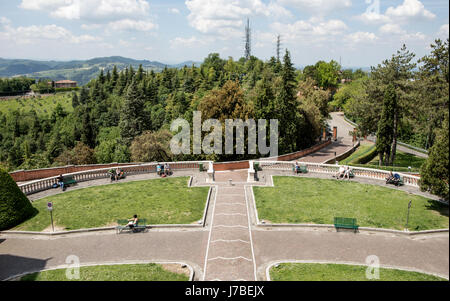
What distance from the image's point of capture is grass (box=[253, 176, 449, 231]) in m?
19.5

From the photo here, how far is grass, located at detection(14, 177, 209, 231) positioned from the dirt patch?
16.1 ft

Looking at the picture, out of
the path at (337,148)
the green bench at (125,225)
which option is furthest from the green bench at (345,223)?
the path at (337,148)

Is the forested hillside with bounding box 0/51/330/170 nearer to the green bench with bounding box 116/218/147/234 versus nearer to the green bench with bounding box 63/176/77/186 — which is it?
the green bench with bounding box 63/176/77/186

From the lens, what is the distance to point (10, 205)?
1995 centimetres

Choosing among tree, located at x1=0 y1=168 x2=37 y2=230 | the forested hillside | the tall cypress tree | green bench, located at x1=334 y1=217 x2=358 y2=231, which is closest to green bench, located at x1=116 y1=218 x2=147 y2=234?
tree, located at x1=0 y1=168 x2=37 y2=230

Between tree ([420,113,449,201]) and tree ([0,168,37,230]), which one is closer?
tree ([420,113,449,201])

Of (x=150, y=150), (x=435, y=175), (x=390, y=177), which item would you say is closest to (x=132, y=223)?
(x=435, y=175)

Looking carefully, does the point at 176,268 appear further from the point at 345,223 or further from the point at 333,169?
the point at 333,169

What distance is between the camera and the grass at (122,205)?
20.2m

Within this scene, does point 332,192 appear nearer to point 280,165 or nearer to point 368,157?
point 280,165

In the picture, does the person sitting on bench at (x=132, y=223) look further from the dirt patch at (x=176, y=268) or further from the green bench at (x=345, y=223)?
the green bench at (x=345, y=223)

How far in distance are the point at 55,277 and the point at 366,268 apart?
14104 millimetres

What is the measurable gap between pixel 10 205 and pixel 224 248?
13.8m

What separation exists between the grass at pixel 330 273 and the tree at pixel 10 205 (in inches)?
634
